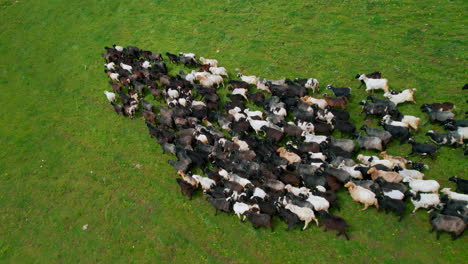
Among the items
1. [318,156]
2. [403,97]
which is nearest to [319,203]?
[318,156]

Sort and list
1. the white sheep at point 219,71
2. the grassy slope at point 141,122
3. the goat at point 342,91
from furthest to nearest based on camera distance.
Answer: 1. the white sheep at point 219,71
2. the goat at point 342,91
3. the grassy slope at point 141,122

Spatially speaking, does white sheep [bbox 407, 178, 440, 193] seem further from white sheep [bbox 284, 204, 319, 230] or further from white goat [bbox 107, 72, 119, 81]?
white goat [bbox 107, 72, 119, 81]

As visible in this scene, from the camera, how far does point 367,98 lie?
1619 cm

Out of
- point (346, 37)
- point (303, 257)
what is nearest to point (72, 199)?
point (303, 257)

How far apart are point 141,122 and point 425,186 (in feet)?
41.4

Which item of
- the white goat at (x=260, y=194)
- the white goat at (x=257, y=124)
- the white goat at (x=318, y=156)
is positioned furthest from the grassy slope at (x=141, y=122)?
the white goat at (x=257, y=124)

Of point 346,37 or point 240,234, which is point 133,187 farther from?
point 346,37

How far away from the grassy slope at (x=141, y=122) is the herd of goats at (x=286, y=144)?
575mm

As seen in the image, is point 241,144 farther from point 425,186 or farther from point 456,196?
point 456,196

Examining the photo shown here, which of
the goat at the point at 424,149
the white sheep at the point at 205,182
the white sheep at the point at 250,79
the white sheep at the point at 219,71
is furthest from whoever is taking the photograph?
the white sheep at the point at 219,71

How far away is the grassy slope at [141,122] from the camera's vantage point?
38.5ft

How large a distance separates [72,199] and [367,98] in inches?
542

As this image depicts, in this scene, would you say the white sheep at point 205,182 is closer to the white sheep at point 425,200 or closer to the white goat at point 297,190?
the white goat at point 297,190

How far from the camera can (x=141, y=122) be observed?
675 inches
